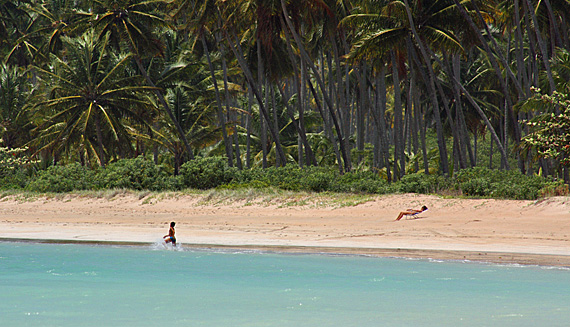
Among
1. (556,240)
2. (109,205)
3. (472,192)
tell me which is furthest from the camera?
(109,205)

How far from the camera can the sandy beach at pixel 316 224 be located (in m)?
12.2

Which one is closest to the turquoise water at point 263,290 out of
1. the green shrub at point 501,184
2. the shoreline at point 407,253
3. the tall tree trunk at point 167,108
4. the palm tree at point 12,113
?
the shoreline at point 407,253

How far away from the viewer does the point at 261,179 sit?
24.8 metres

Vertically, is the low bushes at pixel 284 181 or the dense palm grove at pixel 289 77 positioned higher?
the dense palm grove at pixel 289 77

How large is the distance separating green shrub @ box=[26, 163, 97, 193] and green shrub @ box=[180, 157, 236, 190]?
4.11m

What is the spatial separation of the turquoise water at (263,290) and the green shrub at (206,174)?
1214cm

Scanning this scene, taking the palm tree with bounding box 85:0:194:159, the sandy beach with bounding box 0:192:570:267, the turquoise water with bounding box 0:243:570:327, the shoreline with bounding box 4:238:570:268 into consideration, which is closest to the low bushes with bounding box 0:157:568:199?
the sandy beach with bounding box 0:192:570:267

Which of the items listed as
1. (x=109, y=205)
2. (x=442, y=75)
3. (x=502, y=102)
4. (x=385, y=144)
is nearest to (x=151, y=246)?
(x=109, y=205)

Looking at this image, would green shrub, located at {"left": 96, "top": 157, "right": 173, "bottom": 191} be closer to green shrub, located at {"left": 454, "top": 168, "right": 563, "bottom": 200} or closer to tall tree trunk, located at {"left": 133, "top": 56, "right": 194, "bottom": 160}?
tall tree trunk, located at {"left": 133, "top": 56, "right": 194, "bottom": 160}

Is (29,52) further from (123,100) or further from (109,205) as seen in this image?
(109,205)

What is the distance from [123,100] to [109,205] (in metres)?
10.4

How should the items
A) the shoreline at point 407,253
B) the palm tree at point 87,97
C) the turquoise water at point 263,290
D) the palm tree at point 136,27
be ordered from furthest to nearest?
the palm tree at point 136,27 < the palm tree at point 87,97 < the shoreline at point 407,253 < the turquoise water at point 263,290

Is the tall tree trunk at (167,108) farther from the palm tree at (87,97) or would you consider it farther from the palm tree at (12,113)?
the palm tree at (12,113)

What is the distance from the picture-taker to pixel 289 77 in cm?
3500
